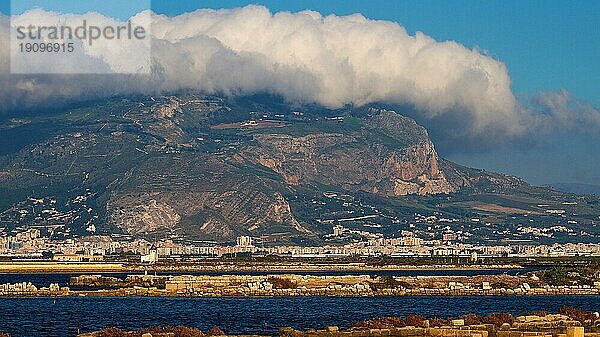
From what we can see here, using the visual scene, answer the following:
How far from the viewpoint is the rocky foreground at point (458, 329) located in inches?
2242

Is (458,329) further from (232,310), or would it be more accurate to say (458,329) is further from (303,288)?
(303,288)

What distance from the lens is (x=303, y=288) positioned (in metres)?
122

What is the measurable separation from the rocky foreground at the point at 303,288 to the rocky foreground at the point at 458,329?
50.4 m


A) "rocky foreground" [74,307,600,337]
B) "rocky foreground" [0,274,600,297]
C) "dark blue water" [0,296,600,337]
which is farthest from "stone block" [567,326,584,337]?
"rocky foreground" [0,274,600,297]

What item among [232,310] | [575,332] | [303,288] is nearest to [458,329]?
[575,332]

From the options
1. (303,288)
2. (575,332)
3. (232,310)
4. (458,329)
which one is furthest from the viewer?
(303,288)

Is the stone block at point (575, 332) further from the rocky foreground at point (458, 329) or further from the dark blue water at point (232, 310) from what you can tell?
the dark blue water at point (232, 310)

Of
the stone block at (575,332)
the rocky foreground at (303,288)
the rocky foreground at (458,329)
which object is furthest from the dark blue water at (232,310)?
the stone block at (575,332)

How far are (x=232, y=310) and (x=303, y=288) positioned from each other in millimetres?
29791

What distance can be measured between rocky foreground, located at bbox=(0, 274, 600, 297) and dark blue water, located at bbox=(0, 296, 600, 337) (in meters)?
6.71

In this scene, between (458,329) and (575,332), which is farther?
(458,329)

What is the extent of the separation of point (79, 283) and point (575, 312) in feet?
275

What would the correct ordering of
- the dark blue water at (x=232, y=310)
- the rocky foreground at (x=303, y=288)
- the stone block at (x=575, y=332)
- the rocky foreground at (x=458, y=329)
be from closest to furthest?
1. the stone block at (x=575, y=332)
2. the rocky foreground at (x=458, y=329)
3. the dark blue water at (x=232, y=310)
4. the rocky foreground at (x=303, y=288)

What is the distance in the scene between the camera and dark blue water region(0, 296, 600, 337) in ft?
251
